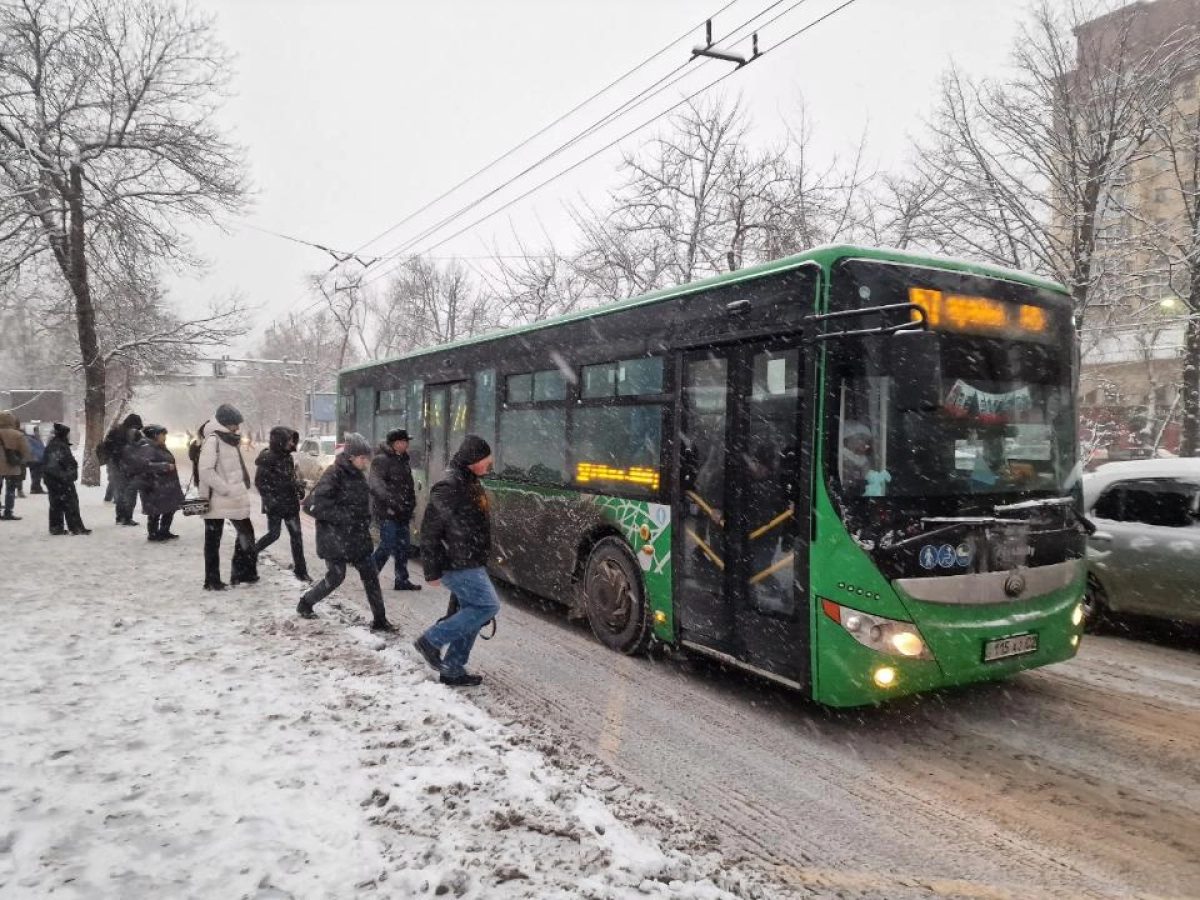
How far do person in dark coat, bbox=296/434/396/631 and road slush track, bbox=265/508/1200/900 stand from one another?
4.09 ft

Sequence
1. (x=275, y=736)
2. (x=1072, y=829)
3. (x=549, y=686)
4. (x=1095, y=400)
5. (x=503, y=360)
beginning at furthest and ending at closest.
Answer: (x=1095, y=400) → (x=503, y=360) → (x=549, y=686) → (x=275, y=736) → (x=1072, y=829)

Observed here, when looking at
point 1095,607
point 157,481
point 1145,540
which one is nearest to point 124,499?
point 157,481

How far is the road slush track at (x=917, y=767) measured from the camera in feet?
11.3

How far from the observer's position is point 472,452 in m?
5.38

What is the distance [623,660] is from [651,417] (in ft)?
6.51

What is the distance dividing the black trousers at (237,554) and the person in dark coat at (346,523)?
2.01 meters

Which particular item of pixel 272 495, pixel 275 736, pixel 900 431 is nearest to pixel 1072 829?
pixel 900 431

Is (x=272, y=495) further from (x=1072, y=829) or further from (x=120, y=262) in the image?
(x=120, y=262)

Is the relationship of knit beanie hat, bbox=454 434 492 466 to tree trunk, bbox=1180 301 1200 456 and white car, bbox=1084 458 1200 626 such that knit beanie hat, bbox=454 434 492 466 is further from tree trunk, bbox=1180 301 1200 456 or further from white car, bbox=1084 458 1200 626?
tree trunk, bbox=1180 301 1200 456

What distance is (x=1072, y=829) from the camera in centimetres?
377

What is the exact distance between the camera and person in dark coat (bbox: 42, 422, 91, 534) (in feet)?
39.0

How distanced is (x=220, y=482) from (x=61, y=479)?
5667 mm

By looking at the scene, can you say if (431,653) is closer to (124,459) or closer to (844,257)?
(844,257)

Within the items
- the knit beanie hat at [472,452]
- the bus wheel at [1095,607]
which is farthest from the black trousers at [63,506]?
the bus wheel at [1095,607]
